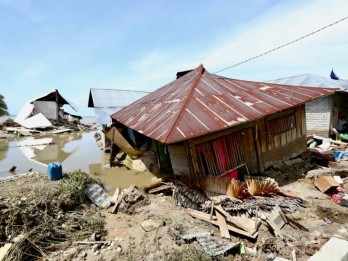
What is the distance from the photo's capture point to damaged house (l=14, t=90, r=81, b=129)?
3114 cm

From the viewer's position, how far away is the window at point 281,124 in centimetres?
966

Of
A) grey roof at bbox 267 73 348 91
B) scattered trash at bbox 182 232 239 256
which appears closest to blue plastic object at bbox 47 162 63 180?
scattered trash at bbox 182 232 239 256

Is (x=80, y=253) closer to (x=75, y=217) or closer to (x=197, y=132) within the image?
(x=75, y=217)

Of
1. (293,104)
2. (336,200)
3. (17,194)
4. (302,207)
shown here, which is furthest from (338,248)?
(17,194)

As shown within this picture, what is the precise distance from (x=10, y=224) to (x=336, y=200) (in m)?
9.43

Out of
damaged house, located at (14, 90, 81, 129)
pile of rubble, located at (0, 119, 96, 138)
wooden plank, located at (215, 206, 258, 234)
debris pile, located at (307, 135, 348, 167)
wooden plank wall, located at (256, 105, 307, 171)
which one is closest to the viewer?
wooden plank, located at (215, 206, 258, 234)

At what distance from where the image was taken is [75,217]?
6.70 m

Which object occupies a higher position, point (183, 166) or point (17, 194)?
point (17, 194)

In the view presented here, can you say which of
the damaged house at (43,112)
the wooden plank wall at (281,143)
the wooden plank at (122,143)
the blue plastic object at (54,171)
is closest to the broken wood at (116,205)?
the blue plastic object at (54,171)

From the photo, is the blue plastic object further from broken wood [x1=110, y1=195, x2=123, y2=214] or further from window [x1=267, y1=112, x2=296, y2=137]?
window [x1=267, y1=112, x2=296, y2=137]

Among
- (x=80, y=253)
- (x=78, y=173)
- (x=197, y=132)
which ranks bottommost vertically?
(x=80, y=253)

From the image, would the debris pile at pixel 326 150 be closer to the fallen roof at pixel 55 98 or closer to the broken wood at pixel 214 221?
the broken wood at pixel 214 221

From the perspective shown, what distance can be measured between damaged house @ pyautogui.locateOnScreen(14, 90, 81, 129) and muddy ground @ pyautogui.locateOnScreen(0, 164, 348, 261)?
92.7ft

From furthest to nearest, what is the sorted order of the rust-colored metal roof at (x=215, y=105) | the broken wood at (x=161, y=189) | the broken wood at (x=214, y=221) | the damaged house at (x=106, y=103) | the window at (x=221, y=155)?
the damaged house at (x=106, y=103) → the broken wood at (x=161, y=189) → the window at (x=221, y=155) → the rust-colored metal roof at (x=215, y=105) → the broken wood at (x=214, y=221)
